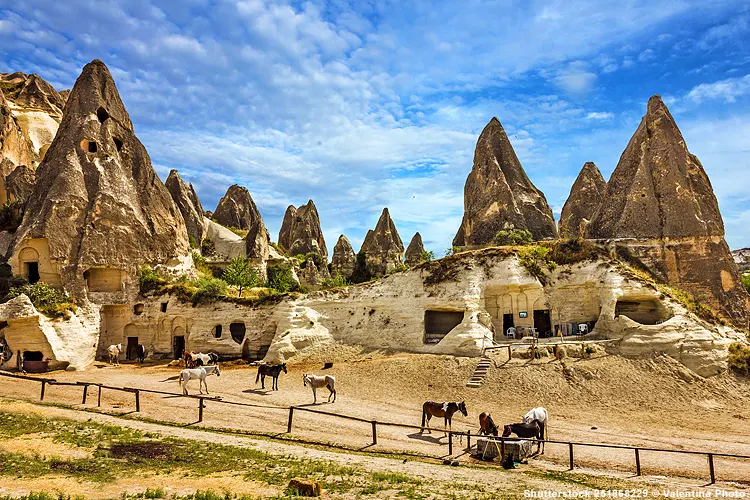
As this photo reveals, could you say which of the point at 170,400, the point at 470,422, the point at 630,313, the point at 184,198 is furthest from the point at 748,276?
the point at 184,198

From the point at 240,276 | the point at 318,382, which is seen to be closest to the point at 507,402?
the point at 318,382

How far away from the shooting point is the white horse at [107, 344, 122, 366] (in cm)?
3509

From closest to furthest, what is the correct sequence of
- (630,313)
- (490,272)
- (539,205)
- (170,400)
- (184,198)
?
(170,400)
(630,313)
(490,272)
(539,205)
(184,198)

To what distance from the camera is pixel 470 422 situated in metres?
21.2

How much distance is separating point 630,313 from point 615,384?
7789mm

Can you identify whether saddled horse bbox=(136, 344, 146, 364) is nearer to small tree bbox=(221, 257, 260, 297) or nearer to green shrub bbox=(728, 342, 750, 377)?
small tree bbox=(221, 257, 260, 297)

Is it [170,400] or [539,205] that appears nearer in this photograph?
[170,400]

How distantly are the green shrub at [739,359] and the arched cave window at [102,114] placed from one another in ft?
155

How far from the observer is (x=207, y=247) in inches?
2643

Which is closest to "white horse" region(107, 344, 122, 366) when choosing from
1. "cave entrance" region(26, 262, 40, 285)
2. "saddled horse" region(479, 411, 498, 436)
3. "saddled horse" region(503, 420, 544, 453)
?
"cave entrance" region(26, 262, 40, 285)

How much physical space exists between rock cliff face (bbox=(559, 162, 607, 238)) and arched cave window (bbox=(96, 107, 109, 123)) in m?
45.8

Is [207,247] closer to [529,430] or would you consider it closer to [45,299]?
[45,299]

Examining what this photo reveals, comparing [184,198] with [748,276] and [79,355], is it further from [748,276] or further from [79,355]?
[748,276]

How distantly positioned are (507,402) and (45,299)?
2979 centimetres
